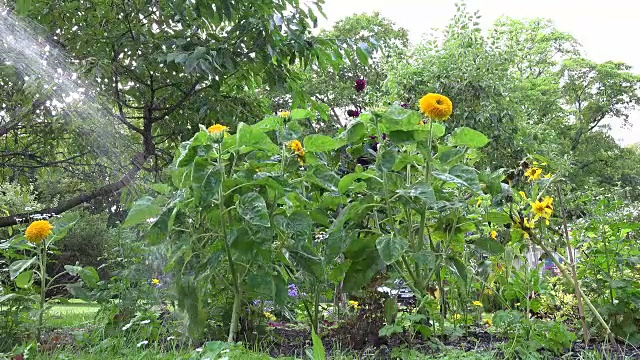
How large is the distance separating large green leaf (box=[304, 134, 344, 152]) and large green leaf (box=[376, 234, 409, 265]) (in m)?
0.41

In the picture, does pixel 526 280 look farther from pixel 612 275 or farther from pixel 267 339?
pixel 267 339

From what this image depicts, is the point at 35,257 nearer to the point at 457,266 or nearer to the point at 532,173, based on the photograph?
the point at 457,266

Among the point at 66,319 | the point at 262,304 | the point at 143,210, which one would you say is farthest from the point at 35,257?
the point at 66,319

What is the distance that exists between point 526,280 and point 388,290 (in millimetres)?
588

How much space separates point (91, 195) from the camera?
3.72 metres

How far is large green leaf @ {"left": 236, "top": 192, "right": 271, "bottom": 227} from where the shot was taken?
5.52ft

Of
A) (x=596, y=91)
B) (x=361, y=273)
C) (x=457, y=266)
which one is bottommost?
(x=361, y=273)

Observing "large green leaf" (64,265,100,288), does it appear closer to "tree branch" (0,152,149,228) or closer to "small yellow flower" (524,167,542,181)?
"tree branch" (0,152,149,228)

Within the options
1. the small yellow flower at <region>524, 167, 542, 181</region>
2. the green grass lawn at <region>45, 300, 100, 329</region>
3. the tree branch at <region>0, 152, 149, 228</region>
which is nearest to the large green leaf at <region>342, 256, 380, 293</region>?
the small yellow flower at <region>524, 167, 542, 181</region>

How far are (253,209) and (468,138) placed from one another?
0.79m

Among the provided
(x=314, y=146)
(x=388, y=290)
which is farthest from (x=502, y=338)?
(x=314, y=146)

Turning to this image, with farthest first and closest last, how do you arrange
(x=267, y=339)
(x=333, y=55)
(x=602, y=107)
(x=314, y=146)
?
(x=602, y=107) → (x=333, y=55) → (x=267, y=339) → (x=314, y=146)

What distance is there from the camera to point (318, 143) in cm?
200

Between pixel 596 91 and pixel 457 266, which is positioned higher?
pixel 596 91
